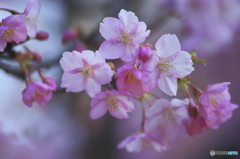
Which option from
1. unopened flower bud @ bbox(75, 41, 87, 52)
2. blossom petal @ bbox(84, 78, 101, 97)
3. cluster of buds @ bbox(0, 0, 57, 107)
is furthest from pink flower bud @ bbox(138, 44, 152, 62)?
unopened flower bud @ bbox(75, 41, 87, 52)

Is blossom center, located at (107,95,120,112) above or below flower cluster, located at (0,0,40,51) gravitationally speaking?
below

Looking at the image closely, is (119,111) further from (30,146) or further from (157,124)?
(30,146)

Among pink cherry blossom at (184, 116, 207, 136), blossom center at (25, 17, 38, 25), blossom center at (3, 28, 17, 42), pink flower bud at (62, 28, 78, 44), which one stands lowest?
pink cherry blossom at (184, 116, 207, 136)

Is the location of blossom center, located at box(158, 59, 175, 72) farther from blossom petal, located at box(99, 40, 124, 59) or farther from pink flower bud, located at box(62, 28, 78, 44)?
pink flower bud, located at box(62, 28, 78, 44)

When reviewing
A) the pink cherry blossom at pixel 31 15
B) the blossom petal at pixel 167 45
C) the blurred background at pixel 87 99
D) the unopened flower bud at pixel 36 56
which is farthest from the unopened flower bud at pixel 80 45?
the blossom petal at pixel 167 45

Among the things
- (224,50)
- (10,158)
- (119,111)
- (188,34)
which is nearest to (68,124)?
(10,158)

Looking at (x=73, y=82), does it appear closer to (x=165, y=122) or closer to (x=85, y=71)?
(x=85, y=71)
